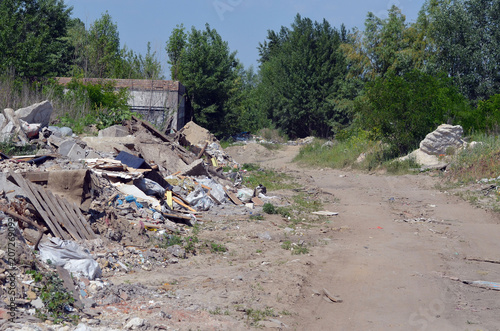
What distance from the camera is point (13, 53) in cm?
2409

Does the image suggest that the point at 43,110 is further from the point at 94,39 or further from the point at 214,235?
the point at 94,39

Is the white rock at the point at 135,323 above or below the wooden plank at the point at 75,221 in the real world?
below

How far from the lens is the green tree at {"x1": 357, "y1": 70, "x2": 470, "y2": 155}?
19.0m

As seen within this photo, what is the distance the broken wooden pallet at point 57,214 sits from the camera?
660 centimetres

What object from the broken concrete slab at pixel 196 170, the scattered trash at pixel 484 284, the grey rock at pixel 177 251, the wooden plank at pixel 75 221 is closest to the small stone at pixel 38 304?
the wooden plank at pixel 75 221

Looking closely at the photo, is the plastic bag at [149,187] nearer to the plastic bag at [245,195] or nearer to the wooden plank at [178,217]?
the wooden plank at [178,217]

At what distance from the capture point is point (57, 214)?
6.84m

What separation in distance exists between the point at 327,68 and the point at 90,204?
32469 millimetres

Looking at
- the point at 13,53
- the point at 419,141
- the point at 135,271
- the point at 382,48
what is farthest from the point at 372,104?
the point at 13,53

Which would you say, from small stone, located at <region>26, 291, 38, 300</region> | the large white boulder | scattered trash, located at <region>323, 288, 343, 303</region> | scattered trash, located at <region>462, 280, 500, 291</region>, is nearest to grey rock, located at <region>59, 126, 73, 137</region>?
small stone, located at <region>26, 291, 38, 300</region>

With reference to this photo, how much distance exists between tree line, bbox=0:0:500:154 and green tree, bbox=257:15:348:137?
85 millimetres

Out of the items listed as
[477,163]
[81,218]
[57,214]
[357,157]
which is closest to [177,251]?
[81,218]

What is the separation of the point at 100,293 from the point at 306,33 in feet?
117

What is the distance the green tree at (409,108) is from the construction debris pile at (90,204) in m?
7.84
